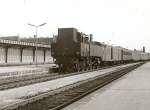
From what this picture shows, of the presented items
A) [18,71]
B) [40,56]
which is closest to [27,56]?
[40,56]

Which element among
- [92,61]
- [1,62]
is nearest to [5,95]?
[92,61]

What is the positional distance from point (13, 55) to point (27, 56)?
7.56m

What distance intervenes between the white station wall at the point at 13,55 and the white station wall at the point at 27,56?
6.56 ft

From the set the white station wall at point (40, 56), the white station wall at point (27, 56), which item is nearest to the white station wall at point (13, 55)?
the white station wall at point (27, 56)

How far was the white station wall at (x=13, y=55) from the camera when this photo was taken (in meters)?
64.3

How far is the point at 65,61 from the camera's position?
109ft

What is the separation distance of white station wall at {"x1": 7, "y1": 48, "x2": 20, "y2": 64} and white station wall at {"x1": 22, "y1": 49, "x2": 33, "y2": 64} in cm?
200

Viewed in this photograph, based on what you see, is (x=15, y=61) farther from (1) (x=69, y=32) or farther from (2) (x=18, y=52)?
(1) (x=69, y=32)

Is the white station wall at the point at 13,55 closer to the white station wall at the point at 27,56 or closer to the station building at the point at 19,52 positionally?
the station building at the point at 19,52

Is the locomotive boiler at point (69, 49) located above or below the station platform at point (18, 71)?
above

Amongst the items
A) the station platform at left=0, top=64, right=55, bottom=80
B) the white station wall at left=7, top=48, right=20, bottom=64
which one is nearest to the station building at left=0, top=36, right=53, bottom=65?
the white station wall at left=7, top=48, right=20, bottom=64

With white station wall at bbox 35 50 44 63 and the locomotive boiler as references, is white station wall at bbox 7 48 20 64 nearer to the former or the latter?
white station wall at bbox 35 50 44 63

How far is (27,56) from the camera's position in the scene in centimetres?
7325

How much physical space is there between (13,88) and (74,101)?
5.90 meters
